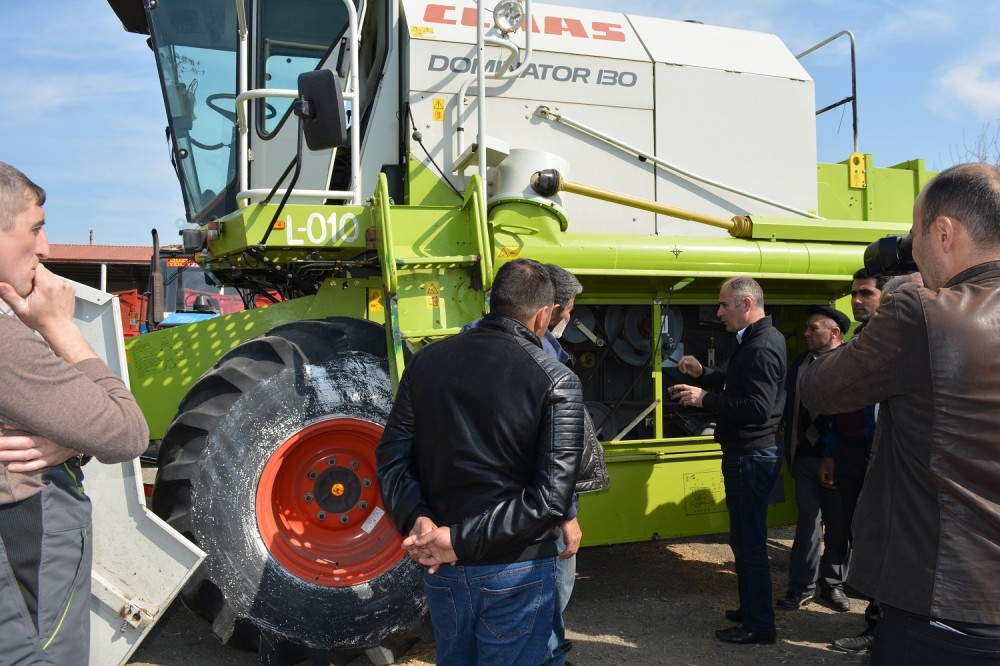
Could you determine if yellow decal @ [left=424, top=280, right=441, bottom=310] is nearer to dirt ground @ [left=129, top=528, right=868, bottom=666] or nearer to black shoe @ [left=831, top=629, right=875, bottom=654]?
dirt ground @ [left=129, top=528, right=868, bottom=666]

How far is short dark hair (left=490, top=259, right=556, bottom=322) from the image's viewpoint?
2486 millimetres

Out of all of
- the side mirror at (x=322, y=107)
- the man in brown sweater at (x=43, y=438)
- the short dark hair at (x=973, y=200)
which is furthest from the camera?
the side mirror at (x=322, y=107)

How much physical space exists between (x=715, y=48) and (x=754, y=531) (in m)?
3.27

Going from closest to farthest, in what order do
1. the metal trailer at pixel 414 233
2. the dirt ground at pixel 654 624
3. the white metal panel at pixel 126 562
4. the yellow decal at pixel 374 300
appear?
the white metal panel at pixel 126 562
the metal trailer at pixel 414 233
the dirt ground at pixel 654 624
the yellow decal at pixel 374 300

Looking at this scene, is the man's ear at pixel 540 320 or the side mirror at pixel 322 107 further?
the side mirror at pixel 322 107

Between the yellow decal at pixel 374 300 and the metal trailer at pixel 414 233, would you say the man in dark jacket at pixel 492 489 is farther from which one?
the yellow decal at pixel 374 300

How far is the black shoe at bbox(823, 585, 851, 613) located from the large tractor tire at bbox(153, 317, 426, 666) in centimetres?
261

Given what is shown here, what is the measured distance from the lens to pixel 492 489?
2.29 meters

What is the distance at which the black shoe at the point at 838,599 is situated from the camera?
189 inches

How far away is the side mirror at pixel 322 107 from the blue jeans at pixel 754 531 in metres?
2.63

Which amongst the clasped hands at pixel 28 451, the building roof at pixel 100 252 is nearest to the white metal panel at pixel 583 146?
the clasped hands at pixel 28 451

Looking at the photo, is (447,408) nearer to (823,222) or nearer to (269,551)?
(269,551)

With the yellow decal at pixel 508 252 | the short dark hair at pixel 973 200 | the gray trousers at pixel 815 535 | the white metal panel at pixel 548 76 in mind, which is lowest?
the gray trousers at pixel 815 535

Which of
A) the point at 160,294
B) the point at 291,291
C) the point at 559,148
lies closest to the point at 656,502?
the point at 559,148
